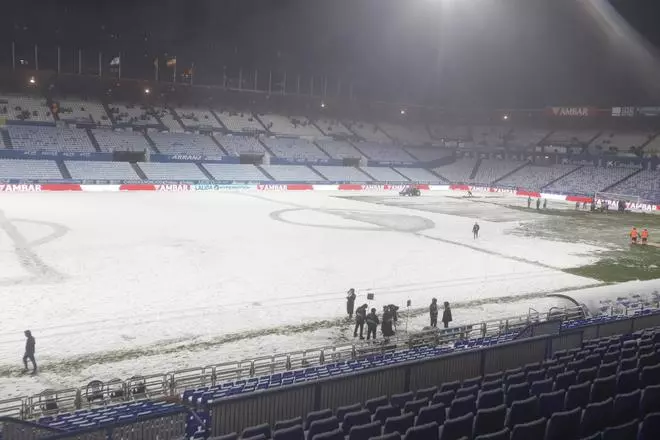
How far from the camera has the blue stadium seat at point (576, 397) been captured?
8820 mm

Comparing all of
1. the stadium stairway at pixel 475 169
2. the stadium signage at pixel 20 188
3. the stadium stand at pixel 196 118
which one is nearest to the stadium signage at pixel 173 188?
the stadium signage at pixel 20 188

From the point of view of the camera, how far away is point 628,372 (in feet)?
31.8

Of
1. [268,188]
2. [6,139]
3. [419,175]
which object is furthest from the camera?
[419,175]

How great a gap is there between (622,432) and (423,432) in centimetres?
251

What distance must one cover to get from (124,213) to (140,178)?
23.4 meters

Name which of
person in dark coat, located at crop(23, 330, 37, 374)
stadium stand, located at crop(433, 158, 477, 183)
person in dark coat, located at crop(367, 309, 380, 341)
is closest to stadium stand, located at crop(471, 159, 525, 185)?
stadium stand, located at crop(433, 158, 477, 183)

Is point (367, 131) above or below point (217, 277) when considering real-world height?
above

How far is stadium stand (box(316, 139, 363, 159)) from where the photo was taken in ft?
290

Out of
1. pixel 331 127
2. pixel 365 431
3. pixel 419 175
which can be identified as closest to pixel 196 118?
pixel 331 127

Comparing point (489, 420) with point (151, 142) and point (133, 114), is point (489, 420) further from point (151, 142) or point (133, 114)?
point (133, 114)

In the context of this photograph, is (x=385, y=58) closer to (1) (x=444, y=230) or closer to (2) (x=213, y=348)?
(1) (x=444, y=230)

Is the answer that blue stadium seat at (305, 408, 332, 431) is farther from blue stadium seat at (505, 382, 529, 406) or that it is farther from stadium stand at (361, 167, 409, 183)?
stadium stand at (361, 167, 409, 183)

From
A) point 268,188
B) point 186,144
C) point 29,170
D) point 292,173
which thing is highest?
point 186,144

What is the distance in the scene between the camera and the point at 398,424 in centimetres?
753
